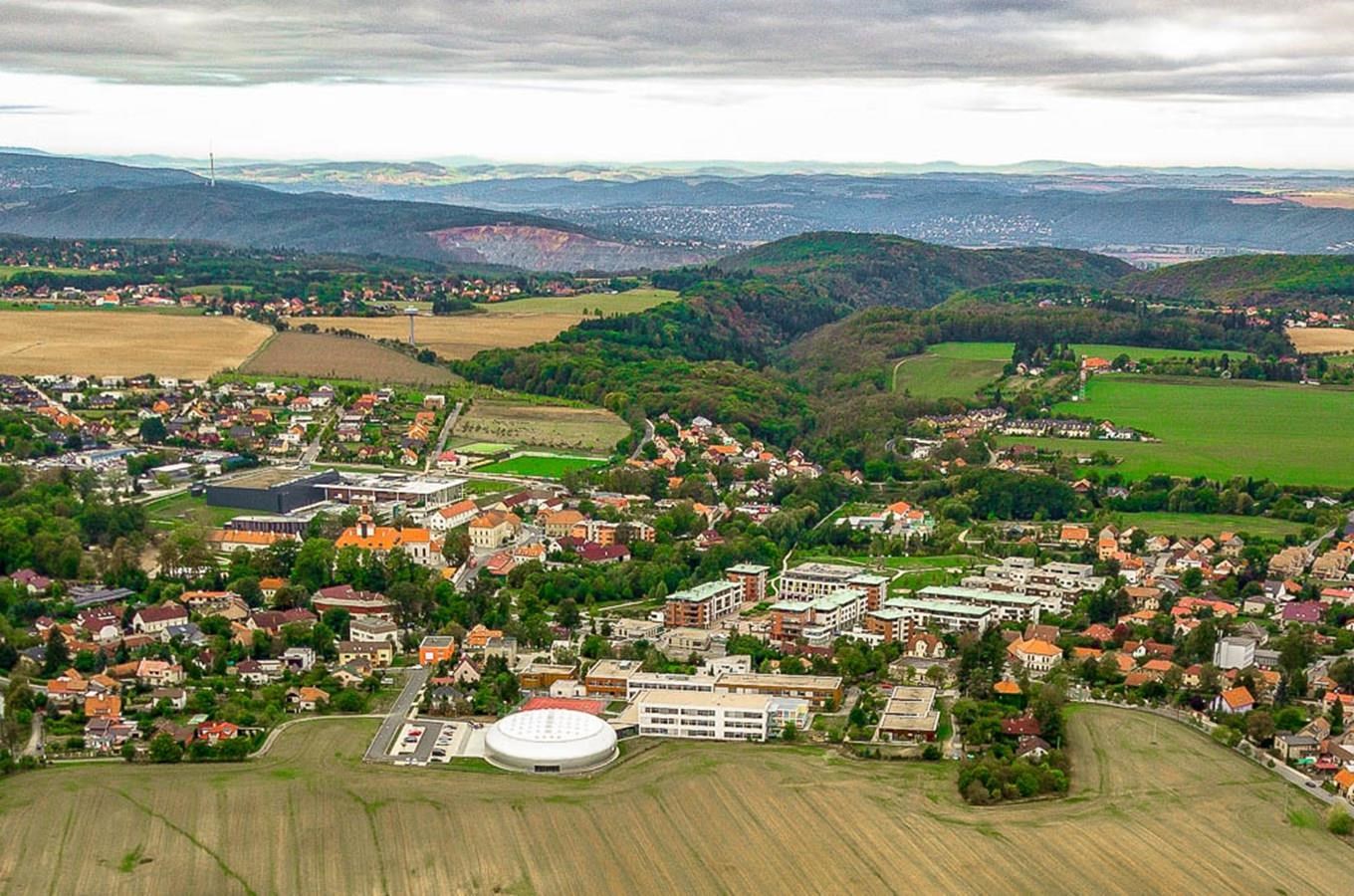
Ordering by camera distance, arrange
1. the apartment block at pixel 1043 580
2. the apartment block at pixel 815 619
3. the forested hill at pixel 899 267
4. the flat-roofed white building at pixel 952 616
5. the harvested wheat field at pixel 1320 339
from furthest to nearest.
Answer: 1. the forested hill at pixel 899 267
2. the harvested wheat field at pixel 1320 339
3. the apartment block at pixel 1043 580
4. the flat-roofed white building at pixel 952 616
5. the apartment block at pixel 815 619

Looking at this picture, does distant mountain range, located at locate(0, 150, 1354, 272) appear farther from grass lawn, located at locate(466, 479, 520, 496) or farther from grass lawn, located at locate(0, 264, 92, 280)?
grass lawn, located at locate(466, 479, 520, 496)

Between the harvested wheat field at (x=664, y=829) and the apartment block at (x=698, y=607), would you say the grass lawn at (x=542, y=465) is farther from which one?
the harvested wheat field at (x=664, y=829)

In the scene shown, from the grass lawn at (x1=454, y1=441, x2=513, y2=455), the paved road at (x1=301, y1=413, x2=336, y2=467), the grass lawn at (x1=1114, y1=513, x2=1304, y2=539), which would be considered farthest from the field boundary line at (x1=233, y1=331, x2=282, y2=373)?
the grass lawn at (x1=1114, y1=513, x2=1304, y2=539)

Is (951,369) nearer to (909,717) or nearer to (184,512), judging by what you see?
(184,512)

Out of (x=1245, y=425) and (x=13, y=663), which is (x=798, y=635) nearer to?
→ (x=13, y=663)

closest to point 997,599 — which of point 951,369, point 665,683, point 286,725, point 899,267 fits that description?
point 665,683

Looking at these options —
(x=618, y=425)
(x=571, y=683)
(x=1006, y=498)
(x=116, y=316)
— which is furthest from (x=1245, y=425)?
(x=116, y=316)

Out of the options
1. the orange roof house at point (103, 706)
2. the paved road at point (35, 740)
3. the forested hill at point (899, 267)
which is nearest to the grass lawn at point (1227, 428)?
the orange roof house at point (103, 706)
